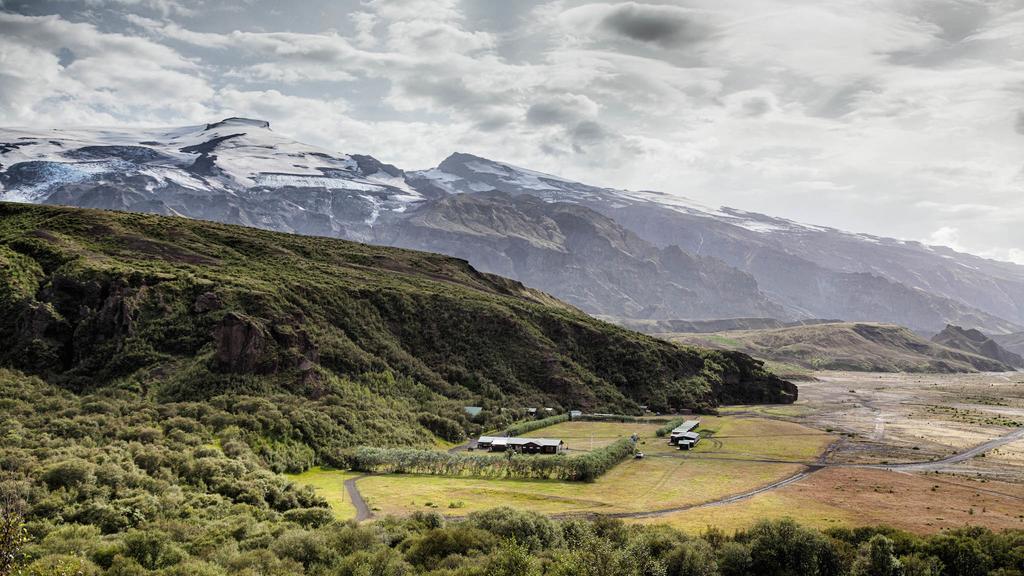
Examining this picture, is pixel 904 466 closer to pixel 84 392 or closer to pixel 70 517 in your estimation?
pixel 70 517

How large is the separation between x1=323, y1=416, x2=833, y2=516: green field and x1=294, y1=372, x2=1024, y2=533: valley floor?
0.17m

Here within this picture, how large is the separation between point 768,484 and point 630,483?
67.1 feet

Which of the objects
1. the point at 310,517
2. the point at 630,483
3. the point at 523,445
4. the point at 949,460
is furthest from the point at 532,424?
the point at 310,517

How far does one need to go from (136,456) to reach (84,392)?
4139 centimetres

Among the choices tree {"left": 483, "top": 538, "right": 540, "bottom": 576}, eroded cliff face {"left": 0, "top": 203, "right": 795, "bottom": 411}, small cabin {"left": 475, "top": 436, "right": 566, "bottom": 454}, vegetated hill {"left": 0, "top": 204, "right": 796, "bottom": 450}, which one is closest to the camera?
tree {"left": 483, "top": 538, "right": 540, "bottom": 576}

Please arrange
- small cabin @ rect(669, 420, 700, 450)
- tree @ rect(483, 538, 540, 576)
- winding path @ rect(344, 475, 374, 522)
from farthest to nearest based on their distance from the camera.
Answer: small cabin @ rect(669, 420, 700, 450)
winding path @ rect(344, 475, 374, 522)
tree @ rect(483, 538, 540, 576)

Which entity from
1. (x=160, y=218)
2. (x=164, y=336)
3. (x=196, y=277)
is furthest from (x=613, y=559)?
(x=160, y=218)

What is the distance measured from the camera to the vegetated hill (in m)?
117

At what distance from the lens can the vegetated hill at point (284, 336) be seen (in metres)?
117

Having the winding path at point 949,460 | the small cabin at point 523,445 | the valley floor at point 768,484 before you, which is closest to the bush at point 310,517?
the valley floor at point 768,484

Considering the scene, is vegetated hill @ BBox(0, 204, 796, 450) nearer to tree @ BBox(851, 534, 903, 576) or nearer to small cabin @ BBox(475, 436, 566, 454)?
small cabin @ BBox(475, 436, 566, 454)

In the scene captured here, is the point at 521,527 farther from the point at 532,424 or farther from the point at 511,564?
the point at 532,424

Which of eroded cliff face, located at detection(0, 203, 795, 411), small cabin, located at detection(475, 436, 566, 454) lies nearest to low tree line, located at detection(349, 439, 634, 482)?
small cabin, located at detection(475, 436, 566, 454)

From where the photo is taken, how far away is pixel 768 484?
99.2 metres
